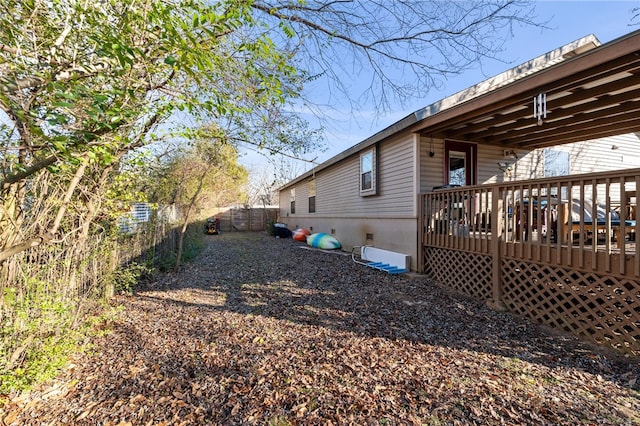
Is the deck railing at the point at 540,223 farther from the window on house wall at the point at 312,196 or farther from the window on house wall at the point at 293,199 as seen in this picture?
the window on house wall at the point at 293,199

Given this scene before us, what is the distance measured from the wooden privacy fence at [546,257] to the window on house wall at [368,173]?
1.95 meters

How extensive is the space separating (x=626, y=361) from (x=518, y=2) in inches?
154

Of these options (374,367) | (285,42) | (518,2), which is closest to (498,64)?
(518,2)

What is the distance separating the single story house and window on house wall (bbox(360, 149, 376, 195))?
0.03 m

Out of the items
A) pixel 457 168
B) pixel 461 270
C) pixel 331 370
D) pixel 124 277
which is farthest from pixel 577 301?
pixel 124 277

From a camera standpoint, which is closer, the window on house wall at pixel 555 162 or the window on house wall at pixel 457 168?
the window on house wall at pixel 457 168

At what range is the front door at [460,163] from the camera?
6680 millimetres

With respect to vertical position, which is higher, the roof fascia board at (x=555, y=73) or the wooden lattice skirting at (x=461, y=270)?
the roof fascia board at (x=555, y=73)

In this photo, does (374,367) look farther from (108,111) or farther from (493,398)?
(108,111)

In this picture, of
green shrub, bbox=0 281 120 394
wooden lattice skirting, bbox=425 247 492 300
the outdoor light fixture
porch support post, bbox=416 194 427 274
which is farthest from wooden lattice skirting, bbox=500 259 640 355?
green shrub, bbox=0 281 120 394

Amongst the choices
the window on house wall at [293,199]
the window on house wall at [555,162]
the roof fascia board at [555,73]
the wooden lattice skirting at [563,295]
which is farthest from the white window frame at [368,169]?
the window on house wall at [293,199]

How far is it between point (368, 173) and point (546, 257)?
4989mm

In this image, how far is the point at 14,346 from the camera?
2404mm

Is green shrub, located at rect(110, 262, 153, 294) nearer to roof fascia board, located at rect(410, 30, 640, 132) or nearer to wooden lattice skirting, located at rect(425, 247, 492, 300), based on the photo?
wooden lattice skirting, located at rect(425, 247, 492, 300)
